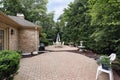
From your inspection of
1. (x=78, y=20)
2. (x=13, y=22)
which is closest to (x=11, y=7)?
(x=78, y=20)

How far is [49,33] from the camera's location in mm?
39062

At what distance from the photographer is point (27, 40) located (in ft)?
59.5

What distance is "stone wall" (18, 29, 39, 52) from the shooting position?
17.8 metres

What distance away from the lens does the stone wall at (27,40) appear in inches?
702

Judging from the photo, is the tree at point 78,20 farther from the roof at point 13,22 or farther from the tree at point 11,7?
the tree at point 11,7

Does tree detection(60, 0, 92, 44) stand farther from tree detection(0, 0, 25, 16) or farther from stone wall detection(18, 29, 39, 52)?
tree detection(0, 0, 25, 16)

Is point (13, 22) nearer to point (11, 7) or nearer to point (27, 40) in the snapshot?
point (27, 40)

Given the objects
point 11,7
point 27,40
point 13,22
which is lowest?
point 27,40

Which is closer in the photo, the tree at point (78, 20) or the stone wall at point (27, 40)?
the stone wall at point (27, 40)

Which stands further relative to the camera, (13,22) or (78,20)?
(78,20)

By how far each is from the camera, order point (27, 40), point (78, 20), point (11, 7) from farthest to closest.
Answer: point (11, 7)
point (78, 20)
point (27, 40)

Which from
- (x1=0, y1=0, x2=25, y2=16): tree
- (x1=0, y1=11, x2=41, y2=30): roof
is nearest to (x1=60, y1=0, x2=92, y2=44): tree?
(x1=0, y1=11, x2=41, y2=30): roof

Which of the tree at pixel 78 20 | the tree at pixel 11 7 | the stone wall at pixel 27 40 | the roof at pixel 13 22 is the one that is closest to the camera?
the roof at pixel 13 22

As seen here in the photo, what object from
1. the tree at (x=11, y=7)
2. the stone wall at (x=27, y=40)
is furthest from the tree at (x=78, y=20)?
the tree at (x=11, y=7)
